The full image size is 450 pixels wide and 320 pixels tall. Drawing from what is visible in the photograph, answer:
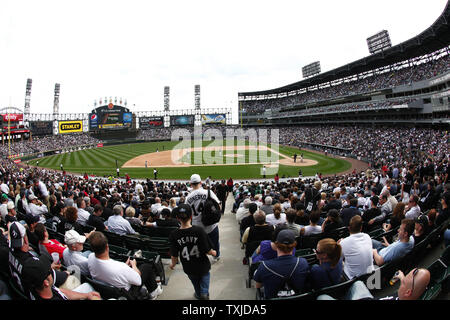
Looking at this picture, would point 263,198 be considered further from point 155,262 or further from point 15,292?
point 15,292

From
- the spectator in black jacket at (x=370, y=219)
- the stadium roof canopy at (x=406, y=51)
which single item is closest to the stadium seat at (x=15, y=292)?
the spectator in black jacket at (x=370, y=219)

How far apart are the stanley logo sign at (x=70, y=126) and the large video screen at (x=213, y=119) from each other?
43.9 metres

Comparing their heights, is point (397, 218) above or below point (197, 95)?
below

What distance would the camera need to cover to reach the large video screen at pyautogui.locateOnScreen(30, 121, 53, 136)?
3370 inches

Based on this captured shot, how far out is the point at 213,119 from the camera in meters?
113

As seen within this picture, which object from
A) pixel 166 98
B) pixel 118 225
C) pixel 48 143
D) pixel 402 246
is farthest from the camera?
pixel 166 98

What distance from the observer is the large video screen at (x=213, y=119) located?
111881 millimetres

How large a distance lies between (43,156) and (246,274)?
238ft

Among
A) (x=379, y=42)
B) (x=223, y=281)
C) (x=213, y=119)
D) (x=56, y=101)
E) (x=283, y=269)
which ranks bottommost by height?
(x=223, y=281)

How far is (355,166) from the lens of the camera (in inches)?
1526

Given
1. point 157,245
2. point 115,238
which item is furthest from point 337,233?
point 115,238

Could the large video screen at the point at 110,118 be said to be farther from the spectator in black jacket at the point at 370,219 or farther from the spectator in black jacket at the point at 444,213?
the spectator in black jacket at the point at 444,213

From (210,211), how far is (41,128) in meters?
101
